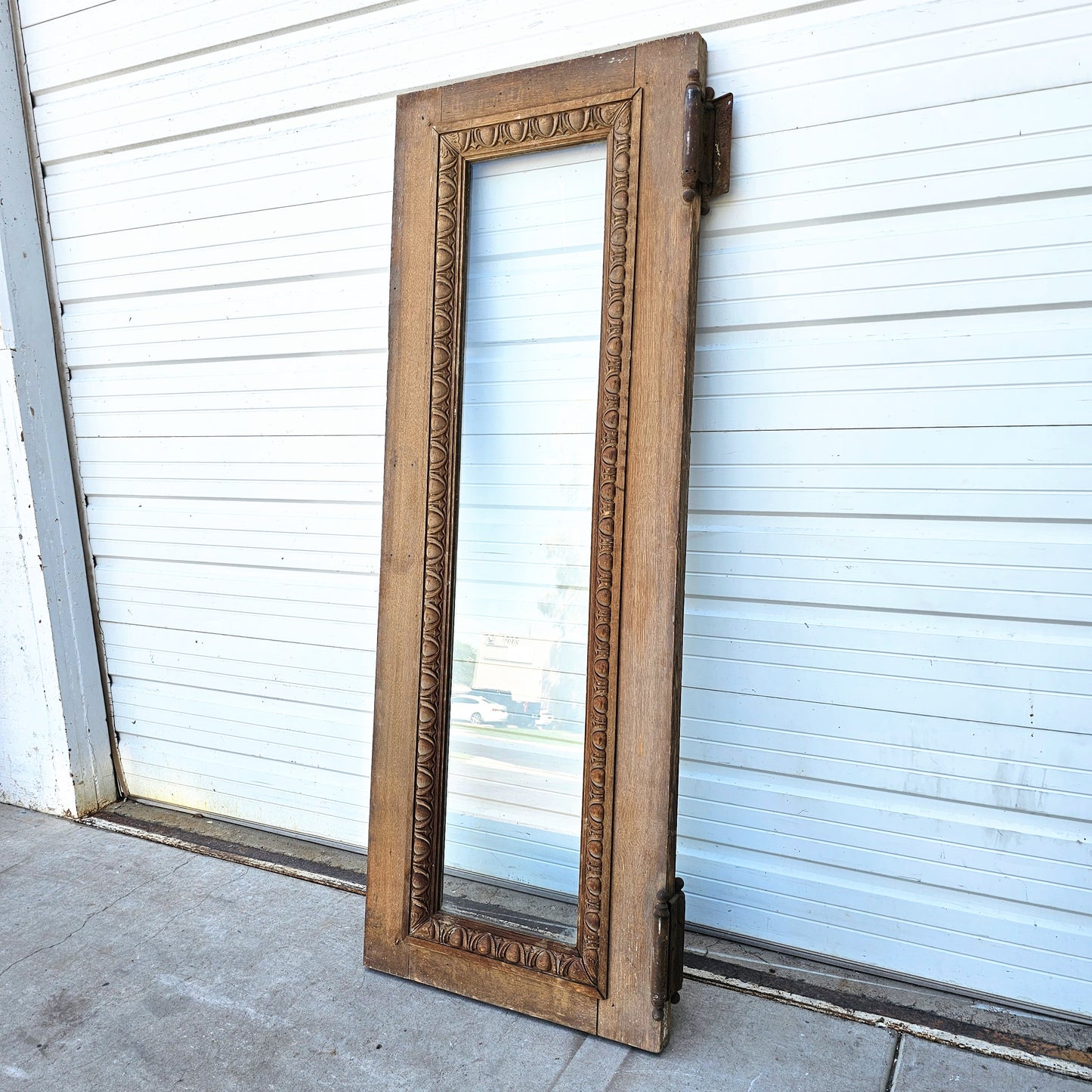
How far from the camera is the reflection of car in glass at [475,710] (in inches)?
84.3

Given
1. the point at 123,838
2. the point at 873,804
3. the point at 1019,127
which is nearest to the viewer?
the point at 1019,127

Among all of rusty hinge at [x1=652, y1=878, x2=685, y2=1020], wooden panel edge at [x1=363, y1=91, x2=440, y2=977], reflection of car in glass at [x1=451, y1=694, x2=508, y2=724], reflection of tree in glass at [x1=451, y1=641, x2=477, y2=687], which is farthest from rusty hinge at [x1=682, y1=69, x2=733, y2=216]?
rusty hinge at [x1=652, y1=878, x2=685, y2=1020]

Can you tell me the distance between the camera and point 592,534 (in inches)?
75.2

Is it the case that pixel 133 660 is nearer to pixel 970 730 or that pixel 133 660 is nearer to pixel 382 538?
pixel 382 538

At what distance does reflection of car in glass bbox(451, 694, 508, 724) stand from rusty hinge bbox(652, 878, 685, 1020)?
567 mm

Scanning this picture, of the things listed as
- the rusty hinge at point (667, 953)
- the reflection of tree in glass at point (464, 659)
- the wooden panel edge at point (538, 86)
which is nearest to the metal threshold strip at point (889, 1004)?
the rusty hinge at point (667, 953)

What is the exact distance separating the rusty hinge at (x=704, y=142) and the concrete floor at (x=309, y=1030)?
1790 millimetres

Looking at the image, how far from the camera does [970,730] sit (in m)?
1.90

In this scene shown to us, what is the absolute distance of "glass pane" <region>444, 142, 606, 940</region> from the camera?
6.61 ft

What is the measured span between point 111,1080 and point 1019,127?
264 centimetres

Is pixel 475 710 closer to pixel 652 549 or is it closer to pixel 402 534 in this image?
pixel 402 534

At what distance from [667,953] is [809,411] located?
1206 mm

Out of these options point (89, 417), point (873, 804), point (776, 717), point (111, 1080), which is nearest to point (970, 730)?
point (873, 804)

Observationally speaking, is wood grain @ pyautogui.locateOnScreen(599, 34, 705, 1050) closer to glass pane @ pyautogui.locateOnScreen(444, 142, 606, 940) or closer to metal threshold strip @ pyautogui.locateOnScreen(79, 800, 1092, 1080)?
glass pane @ pyautogui.locateOnScreen(444, 142, 606, 940)
